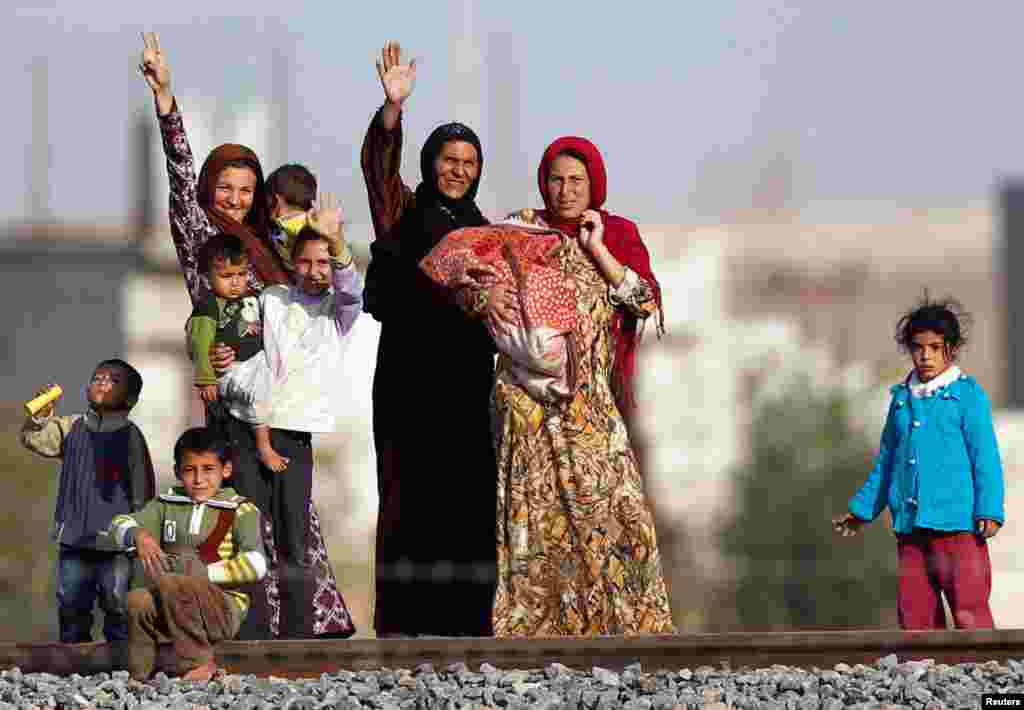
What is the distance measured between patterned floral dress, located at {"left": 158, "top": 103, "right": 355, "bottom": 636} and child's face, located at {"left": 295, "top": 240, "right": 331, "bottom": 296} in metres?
0.27

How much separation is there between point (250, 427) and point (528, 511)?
101cm

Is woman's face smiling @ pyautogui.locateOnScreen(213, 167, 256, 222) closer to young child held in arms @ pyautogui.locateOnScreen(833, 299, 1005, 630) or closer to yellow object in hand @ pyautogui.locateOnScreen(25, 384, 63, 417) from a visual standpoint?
yellow object in hand @ pyautogui.locateOnScreen(25, 384, 63, 417)

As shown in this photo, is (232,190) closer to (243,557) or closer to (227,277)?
(227,277)

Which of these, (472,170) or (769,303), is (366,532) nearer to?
(769,303)

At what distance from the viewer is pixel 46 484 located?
3391cm

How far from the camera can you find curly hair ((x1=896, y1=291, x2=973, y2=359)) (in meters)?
7.83

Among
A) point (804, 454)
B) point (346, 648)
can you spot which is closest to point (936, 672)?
point (346, 648)

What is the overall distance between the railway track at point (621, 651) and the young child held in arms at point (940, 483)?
58cm

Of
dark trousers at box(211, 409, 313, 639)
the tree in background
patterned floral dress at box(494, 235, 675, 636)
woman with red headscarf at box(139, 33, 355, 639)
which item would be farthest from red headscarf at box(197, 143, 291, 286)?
the tree in background

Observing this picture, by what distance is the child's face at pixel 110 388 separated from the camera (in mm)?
7922

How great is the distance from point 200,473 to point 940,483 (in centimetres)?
251

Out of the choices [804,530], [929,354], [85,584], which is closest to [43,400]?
[85,584]

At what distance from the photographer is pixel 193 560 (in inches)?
286

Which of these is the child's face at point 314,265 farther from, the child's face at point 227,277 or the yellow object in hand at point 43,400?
the yellow object in hand at point 43,400
